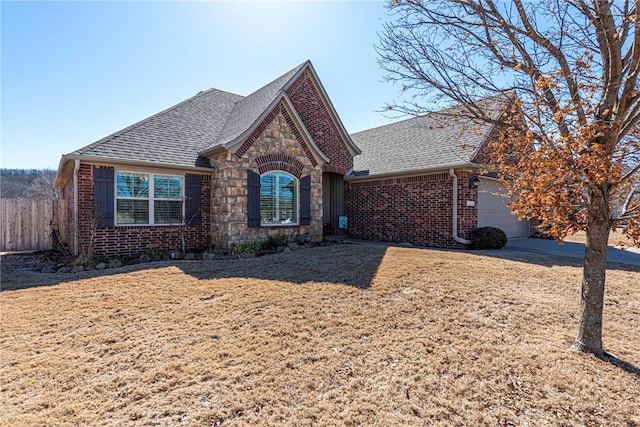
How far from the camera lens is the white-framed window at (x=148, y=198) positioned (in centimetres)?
905

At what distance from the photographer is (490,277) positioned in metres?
6.35

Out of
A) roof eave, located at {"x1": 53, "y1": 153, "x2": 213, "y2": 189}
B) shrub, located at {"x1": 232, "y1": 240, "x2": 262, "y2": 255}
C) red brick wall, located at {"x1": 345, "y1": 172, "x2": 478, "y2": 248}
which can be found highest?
A: roof eave, located at {"x1": 53, "y1": 153, "x2": 213, "y2": 189}

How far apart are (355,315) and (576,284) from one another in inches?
196

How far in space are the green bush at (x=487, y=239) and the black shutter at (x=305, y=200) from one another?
233 inches

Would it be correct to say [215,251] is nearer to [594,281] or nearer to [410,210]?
[410,210]

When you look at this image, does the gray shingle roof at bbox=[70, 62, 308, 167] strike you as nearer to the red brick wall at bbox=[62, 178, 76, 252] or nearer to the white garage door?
the red brick wall at bbox=[62, 178, 76, 252]

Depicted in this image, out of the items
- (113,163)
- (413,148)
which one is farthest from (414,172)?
(113,163)

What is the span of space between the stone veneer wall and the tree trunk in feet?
27.0

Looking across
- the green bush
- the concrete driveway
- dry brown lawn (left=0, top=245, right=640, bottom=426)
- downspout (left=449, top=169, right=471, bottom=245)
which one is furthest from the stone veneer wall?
the concrete driveway

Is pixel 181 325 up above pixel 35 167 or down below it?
below

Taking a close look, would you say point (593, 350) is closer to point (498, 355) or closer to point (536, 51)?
point (498, 355)

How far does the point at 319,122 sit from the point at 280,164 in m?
4.99

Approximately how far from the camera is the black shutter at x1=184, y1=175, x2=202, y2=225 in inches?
393

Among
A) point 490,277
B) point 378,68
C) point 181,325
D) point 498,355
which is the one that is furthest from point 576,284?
point 181,325
